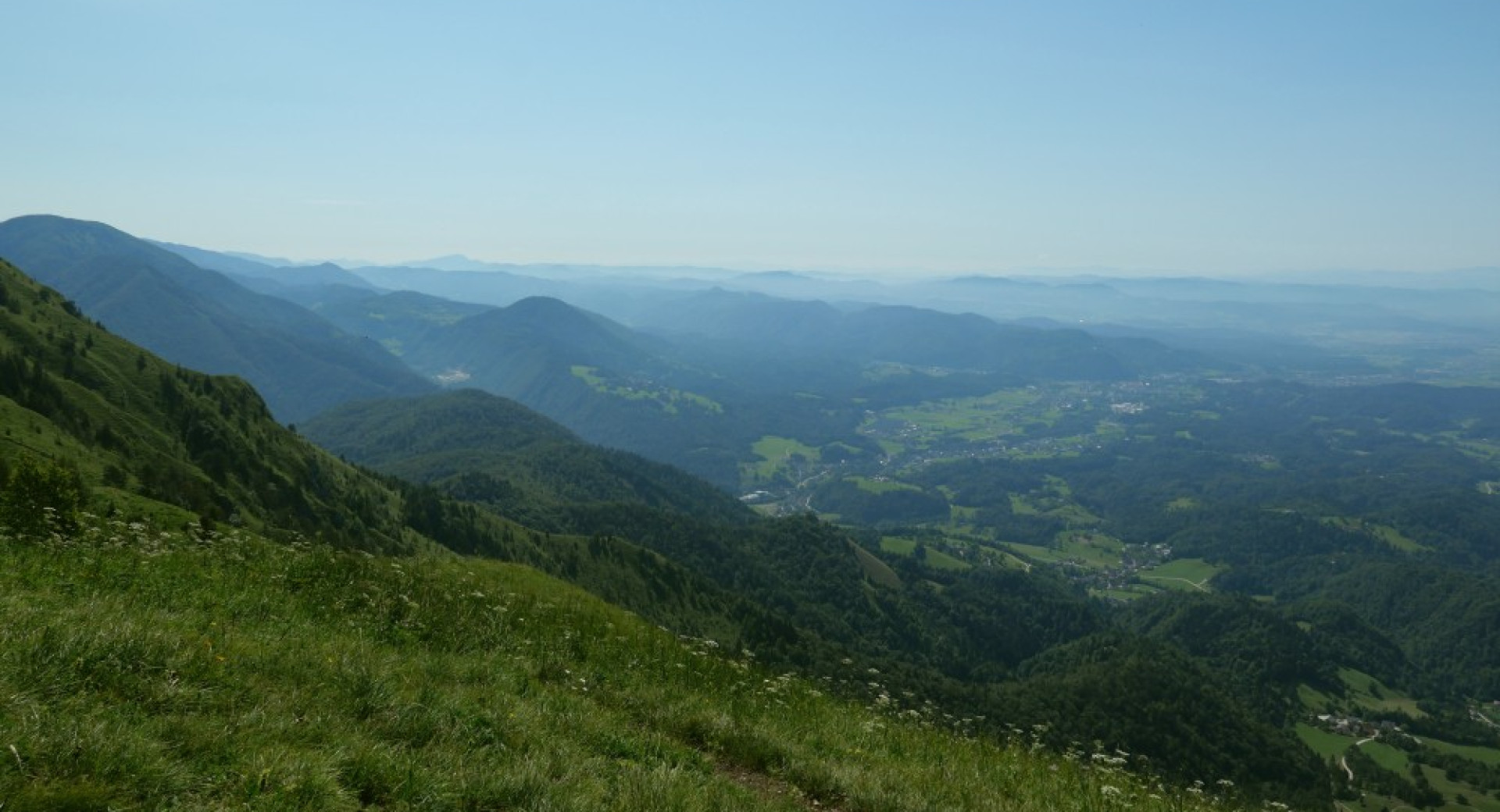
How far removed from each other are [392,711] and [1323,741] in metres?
191

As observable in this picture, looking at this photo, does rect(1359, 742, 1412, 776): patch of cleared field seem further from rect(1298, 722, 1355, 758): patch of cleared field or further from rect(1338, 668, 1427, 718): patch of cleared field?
rect(1338, 668, 1427, 718): patch of cleared field

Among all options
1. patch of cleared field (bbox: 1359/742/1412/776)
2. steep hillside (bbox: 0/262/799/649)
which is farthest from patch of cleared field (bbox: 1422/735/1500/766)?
steep hillside (bbox: 0/262/799/649)

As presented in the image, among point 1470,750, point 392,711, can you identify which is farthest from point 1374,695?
point 392,711

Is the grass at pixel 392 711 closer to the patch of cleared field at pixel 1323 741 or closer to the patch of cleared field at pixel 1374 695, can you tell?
the patch of cleared field at pixel 1323 741

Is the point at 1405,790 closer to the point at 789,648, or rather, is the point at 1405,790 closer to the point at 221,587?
the point at 789,648

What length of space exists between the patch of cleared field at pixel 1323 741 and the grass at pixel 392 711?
551 feet

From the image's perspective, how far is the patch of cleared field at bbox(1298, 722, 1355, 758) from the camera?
445 feet

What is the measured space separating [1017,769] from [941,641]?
182m

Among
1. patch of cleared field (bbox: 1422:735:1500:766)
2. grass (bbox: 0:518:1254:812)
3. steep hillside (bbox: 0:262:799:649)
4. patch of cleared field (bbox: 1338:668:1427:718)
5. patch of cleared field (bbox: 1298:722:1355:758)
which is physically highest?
grass (bbox: 0:518:1254:812)

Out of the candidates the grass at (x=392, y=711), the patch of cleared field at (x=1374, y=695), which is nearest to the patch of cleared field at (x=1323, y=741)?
the patch of cleared field at (x=1374, y=695)

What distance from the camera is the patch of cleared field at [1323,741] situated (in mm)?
135688

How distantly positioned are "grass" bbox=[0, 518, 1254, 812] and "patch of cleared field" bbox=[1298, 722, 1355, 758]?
551ft

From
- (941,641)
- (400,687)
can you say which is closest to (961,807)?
(400,687)

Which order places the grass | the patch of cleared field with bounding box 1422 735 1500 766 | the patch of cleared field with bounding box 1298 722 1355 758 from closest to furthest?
the grass → the patch of cleared field with bounding box 1298 722 1355 758 → the patch of cleared field with bounding box 1422 735 1500 766
